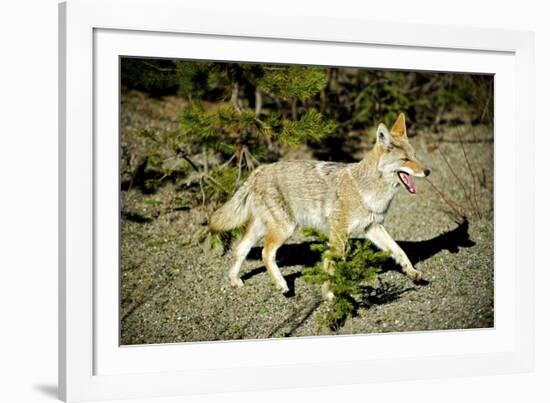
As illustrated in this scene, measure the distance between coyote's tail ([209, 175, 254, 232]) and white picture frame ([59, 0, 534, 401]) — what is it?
1357 millimetres

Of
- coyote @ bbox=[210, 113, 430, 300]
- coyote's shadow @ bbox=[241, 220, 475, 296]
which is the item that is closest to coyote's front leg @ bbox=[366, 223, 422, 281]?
coyote @ bbox=[210, 113, 430, 300]

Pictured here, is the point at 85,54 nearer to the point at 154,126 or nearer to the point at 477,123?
the point at 154,126

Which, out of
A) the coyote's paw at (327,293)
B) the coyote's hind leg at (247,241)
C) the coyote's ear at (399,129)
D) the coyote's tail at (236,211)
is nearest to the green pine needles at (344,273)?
the coyote's paw at (327,293)

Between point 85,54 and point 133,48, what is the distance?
14.8 inches

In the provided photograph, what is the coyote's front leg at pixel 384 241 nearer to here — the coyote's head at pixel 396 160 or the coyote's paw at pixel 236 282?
the coyote's head at pixel 396 160

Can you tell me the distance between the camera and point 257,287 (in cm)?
698

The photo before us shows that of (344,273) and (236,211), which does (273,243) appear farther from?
(344,273)

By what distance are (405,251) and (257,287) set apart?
1.99 meters

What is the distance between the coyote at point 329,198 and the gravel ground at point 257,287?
25 cm

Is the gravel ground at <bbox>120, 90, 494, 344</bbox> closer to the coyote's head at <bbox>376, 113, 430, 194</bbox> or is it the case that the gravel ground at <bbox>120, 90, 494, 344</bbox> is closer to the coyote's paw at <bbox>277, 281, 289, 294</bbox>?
the coyote's paw at <bbox>277, 281, 289, 294</bbox>

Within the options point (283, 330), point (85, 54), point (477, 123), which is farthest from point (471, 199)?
point (85, 54)

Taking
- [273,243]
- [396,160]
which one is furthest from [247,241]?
[396,160]

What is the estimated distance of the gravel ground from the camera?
6605 mm

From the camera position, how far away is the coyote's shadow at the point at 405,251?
7.47 m
